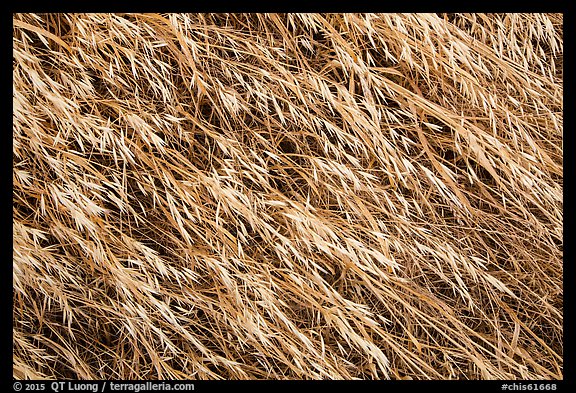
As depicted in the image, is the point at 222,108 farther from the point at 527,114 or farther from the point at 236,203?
the point at 527,114

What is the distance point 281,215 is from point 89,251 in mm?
484

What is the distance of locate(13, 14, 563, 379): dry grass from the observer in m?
1.18

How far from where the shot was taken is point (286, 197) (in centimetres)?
122

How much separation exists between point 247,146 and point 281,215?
203 millimetres

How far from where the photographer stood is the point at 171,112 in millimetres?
1234

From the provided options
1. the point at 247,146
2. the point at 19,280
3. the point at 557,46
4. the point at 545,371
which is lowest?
the point at 545,371

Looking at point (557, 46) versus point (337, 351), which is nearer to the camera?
point (337, 351)

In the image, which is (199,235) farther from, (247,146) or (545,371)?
(545,371)

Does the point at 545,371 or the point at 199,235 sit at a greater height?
the point at 199,235


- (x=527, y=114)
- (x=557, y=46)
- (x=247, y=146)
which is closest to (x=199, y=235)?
(x=247, y=146)

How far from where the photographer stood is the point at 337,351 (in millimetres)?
1222

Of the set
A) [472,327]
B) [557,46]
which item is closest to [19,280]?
[472,327]

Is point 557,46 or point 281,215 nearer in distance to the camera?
point 281,215

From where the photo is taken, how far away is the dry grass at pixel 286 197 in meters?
1.18
